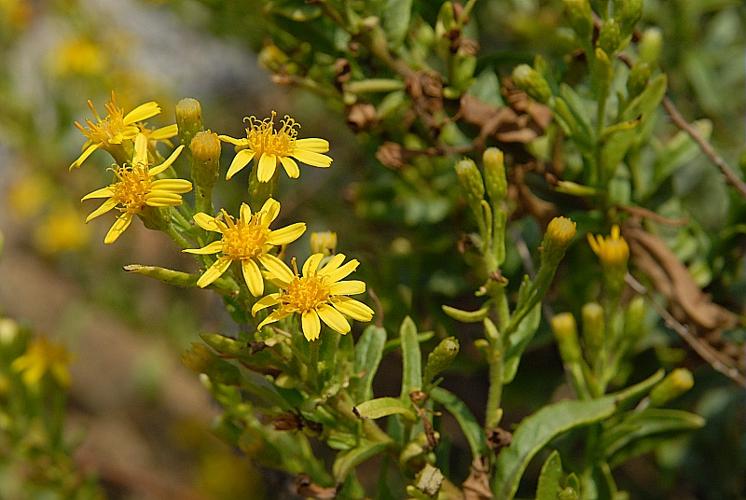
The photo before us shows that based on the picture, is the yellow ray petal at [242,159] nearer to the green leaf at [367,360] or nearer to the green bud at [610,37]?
the green leaf at [367,360]

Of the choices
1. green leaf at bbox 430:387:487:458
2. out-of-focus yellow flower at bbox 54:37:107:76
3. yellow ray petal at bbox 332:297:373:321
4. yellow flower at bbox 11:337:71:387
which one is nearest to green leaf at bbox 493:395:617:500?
green leaf at bbox 430:387:487:458

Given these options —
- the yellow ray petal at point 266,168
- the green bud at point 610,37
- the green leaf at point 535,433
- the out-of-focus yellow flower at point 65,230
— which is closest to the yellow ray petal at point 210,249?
the yellow ray petal at point 266,168

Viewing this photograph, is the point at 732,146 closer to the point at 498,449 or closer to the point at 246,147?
the point at 498,449

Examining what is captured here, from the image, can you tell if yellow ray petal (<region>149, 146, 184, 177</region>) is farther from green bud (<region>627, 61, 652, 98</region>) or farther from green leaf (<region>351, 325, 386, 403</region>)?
green bud (<region>627, 61, 652, 98</region>)

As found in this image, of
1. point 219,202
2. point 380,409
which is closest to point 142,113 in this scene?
point 380,409

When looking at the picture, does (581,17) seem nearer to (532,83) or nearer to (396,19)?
(532,83)
